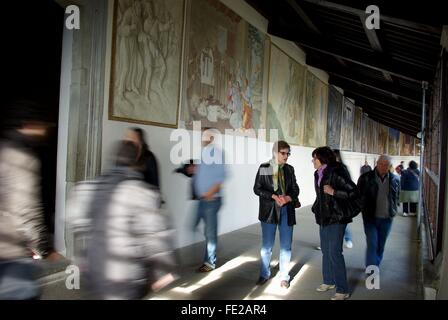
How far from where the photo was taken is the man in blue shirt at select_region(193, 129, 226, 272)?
4.99 meters

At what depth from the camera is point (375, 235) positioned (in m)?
5.05

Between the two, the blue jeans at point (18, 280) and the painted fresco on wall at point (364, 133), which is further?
the painted fresco on wall at point (364, 133)

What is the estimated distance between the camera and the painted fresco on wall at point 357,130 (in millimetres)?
23159

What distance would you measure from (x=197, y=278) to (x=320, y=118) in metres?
12.3

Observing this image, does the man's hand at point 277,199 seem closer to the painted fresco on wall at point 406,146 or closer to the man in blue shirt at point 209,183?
the man in blue shirt at point 209,183

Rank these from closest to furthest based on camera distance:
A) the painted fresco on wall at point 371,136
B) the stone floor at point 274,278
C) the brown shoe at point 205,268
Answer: the stone floor at point 274,278, the brown shoe at point 205,268, the painted fresco on wall at point 371,136

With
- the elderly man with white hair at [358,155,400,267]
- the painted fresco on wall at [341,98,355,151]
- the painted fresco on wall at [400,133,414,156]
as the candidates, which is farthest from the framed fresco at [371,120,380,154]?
the elderly man with white hair at [358,155,400,267]

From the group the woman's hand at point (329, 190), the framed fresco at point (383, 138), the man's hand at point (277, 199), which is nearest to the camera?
the woman's hand at point (329, 190)

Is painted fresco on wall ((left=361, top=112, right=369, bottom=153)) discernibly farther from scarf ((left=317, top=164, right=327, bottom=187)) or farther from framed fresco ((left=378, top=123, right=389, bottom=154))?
scarf ((left=317, top=164, right=327, bottom=187))

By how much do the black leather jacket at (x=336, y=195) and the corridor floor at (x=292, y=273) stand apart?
95cm

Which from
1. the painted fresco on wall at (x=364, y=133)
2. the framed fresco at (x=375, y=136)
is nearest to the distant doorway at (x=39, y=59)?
the painted fresco on wall at (x=364, y=133)

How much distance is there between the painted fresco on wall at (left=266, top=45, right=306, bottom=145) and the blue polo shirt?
18.8ft

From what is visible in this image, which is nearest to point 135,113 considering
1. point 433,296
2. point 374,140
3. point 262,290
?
point 262,290

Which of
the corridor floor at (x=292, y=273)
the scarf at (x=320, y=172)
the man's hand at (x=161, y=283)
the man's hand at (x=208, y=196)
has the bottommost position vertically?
the corridor floor at (x=292, y=273)
